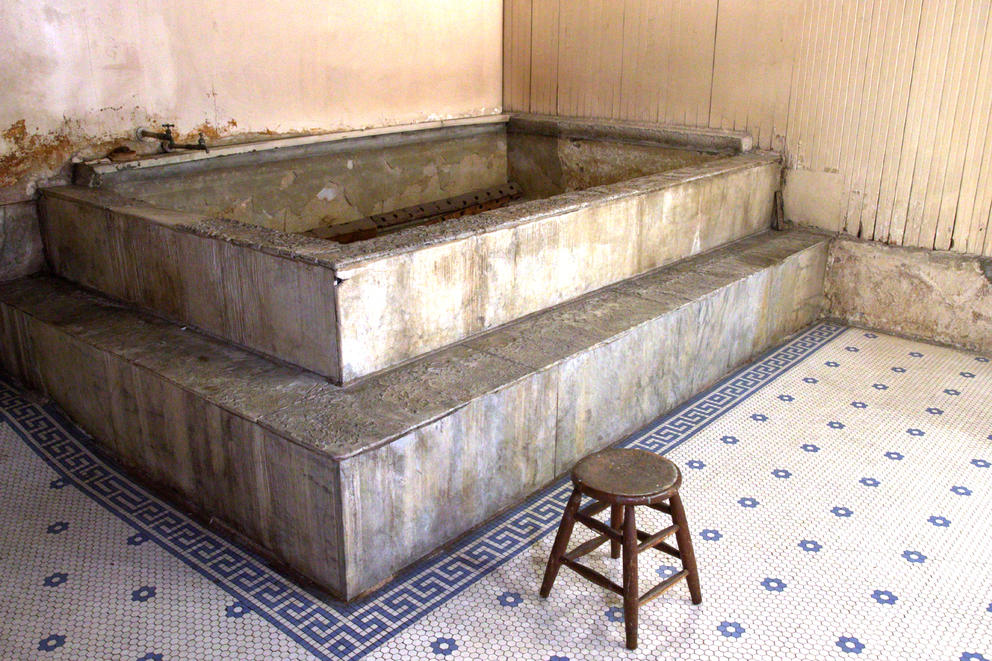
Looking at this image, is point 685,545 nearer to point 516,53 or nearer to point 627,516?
point 627,516

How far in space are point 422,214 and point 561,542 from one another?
12.2ft

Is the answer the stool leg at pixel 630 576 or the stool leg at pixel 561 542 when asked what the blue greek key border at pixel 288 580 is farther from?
the stool leg at pixel 630 576

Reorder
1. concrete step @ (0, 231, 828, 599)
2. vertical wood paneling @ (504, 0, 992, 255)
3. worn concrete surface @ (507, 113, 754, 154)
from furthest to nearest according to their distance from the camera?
worn concrete surface @ (507, 113, 754, 154) → vertical wood paneling @ (504, 0, 992, 255) → concrete step @ (0, 231, 828, 599)

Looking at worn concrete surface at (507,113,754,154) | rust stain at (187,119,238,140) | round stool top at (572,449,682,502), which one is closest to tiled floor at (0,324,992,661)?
round stool top at (572,449,682,502)

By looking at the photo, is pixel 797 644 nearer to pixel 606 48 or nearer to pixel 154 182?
pixel 154 182

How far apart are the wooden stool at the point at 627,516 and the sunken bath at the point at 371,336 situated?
1.76 feet

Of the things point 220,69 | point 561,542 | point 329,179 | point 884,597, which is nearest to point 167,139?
point 220,69

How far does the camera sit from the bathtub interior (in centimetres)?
482

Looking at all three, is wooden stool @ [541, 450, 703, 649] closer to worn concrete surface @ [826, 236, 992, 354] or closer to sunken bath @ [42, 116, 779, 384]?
Result: sunken bath @ [42, 116, 779, 384]

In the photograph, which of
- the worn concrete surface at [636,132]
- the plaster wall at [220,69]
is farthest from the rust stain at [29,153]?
the worn concrete surface at [636,132]

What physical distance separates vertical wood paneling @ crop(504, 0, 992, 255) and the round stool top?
3.18 metres

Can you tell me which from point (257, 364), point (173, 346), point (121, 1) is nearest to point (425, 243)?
point (257, 364)

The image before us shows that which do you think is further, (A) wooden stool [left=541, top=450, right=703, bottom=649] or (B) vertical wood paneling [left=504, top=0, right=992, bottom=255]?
(B) vertical wood paneling [left=504, top=0, right=992, bottom=255]

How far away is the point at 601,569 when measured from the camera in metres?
2.98
